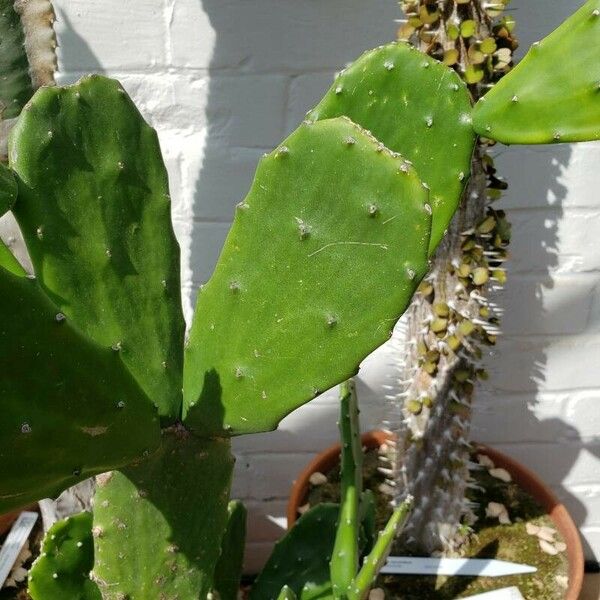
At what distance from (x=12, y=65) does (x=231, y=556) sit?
1.90ft

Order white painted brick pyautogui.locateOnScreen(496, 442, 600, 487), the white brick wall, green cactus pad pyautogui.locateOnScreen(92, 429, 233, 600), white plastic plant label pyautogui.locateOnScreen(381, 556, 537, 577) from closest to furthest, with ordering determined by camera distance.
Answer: green cactus pad pyautogui.locateOnScreen(92, 429, 233, 600)
the white brick wall
white plastic plant label pyautogui.locateOnScreen(381, 556, 537, 577)
white painted brick pyautogui.locateOnScreen(496, 442, 600, 487)

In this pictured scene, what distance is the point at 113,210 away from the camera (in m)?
0.55

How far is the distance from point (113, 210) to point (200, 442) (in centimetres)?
20

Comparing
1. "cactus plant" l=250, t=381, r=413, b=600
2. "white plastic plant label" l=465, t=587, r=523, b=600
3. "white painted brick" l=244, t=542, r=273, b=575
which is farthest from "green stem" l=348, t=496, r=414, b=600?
"white painted brick" l=244, t=542, r=273, b=575

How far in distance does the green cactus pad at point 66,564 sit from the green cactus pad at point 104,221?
9.3 inches

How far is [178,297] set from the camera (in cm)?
60

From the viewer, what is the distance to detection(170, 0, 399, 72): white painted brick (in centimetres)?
89

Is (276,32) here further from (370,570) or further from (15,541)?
(15,541)

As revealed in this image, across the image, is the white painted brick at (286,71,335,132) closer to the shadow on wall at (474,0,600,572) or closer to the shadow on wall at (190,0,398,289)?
the shadow on wall at (190,0,398,289)

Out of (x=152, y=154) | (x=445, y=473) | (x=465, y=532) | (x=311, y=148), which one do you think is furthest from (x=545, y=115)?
(x=465, y=532)

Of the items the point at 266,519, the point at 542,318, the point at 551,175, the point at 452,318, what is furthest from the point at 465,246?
the point at 266,519

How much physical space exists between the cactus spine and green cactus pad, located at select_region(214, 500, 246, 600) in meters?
0.26

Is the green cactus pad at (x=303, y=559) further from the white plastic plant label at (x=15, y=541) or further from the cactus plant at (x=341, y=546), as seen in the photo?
the white plastic plant label at (x=15, y=541)

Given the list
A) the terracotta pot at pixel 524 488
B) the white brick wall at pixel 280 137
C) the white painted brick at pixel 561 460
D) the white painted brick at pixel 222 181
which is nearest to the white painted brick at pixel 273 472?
the white brick wall at pixel 280 137
